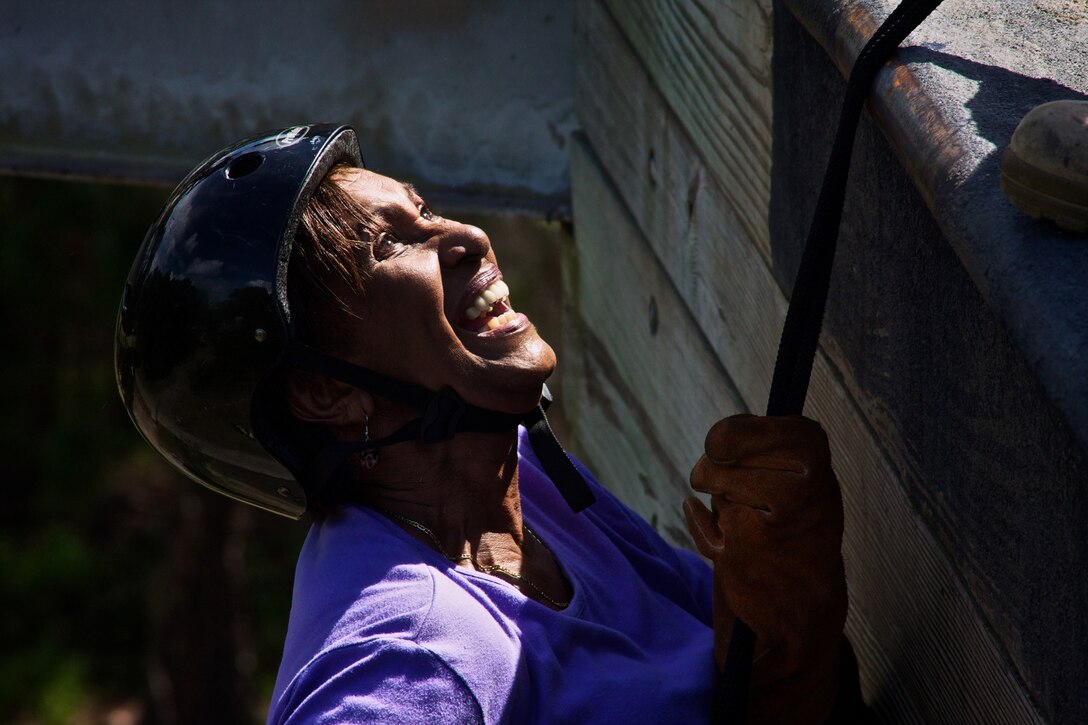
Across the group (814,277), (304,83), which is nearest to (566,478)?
(814,277)

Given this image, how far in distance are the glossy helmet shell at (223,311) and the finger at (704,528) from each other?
25.1 inches

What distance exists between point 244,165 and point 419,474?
57 cm

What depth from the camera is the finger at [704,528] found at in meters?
1.75

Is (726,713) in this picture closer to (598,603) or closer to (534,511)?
(598,603)

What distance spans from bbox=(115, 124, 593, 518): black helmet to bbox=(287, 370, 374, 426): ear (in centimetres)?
4

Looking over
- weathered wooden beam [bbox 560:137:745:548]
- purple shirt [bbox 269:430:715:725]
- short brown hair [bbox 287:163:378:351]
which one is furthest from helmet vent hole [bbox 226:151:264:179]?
weathered wooden beam [bbox 560:137:745:548]

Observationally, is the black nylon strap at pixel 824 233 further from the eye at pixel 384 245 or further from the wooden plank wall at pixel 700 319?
the eye at pixel 384 245

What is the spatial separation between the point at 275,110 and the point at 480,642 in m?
2.07

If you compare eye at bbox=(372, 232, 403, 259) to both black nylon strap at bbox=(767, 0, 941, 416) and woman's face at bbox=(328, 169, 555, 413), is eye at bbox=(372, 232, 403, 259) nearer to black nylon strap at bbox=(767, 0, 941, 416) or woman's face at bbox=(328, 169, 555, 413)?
woman's face at bbox=(328, 169, 555, 413)

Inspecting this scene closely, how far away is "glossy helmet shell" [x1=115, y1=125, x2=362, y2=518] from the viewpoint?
1.97 meters

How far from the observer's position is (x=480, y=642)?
169cm

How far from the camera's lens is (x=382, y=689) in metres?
1.60

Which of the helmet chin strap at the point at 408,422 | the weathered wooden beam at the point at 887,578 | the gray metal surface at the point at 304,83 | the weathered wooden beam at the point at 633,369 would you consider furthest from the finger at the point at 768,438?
the gray metal surface at the point at 304,83

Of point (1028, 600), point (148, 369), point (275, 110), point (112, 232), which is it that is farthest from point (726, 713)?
point (112, 232)
